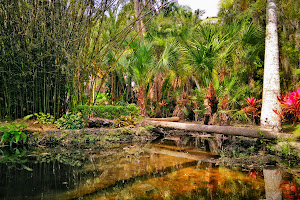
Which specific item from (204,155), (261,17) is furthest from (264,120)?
(261,17)

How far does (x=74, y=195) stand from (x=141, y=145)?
10.7ft

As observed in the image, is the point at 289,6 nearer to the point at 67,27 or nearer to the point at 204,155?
the point at 204,155

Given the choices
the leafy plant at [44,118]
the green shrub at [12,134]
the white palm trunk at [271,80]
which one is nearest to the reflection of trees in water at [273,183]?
the white palm trunk at [271,80]

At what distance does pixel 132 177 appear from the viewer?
3396 millimetres

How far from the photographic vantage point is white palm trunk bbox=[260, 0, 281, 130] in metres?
5.78

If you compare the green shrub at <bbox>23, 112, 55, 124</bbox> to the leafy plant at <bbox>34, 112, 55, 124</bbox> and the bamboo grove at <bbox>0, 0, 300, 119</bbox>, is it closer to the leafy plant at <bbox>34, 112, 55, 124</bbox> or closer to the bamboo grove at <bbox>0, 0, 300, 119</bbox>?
the leafy plant at <bbox>34, 112, 55, 124</bbox>

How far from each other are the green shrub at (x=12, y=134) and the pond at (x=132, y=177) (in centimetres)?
52

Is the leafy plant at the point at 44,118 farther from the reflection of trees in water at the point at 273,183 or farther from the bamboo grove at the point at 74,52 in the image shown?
the reflection of trees in water at the point at 273,183

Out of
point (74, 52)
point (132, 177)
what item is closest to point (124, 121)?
point (74, 52)

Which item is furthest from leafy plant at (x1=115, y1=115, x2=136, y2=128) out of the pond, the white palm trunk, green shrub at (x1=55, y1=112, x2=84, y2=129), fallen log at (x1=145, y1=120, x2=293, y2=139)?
the white palm trunk

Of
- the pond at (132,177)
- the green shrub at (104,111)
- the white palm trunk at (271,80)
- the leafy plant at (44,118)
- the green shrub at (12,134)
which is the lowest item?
the pond at (132,177)

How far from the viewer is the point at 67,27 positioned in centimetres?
609

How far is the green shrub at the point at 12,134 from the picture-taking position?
17.4 ft

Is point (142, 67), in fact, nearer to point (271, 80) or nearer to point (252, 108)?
point (252, 108)
